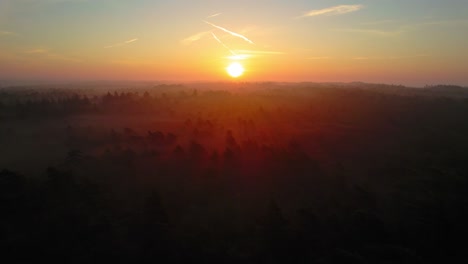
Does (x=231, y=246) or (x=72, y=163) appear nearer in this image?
(x=231, y=246)

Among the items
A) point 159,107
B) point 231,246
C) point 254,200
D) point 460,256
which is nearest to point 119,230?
point 231,246

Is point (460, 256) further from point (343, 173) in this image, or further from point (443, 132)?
point (443, 132)

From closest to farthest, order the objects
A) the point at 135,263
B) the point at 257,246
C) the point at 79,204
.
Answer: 1. the point at 135,263
2. the point at 257,246
3. the point at 79,204

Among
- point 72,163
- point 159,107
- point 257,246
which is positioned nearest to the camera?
point 257,246

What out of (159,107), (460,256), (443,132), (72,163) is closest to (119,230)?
(72,163)

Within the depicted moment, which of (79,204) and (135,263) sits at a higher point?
(79,204)

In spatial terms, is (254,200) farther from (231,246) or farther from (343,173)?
(343,173)
